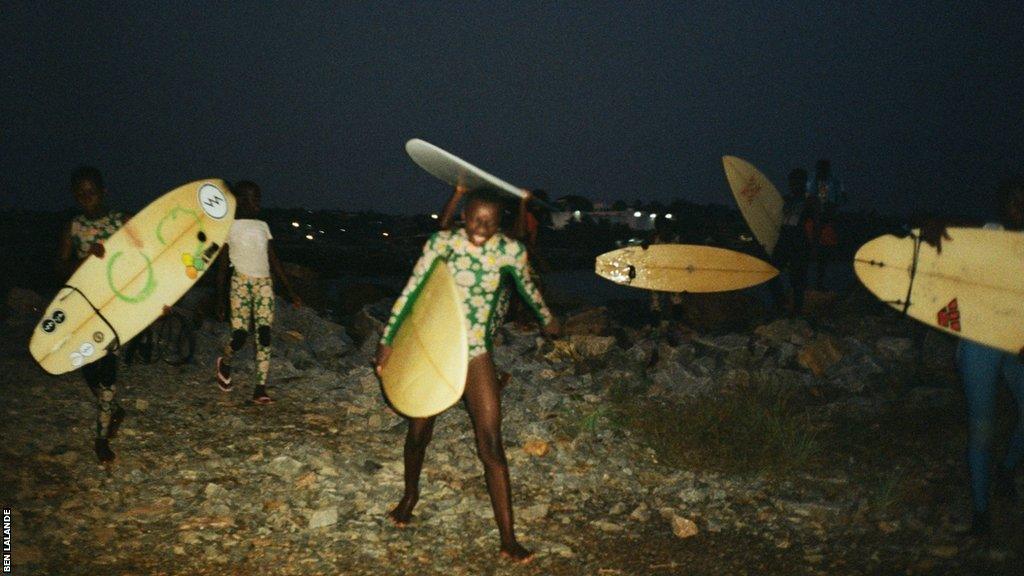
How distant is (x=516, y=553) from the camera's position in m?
3.36

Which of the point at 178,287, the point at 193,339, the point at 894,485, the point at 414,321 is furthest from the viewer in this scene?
the point at 193,339

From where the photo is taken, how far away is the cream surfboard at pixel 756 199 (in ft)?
25.5

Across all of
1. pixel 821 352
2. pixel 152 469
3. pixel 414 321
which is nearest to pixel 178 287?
pixel 152 469

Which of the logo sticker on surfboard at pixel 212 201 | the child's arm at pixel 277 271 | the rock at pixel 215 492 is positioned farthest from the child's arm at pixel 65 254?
the rock at pixel 215 492

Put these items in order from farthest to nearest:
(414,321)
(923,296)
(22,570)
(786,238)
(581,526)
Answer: (786,238) < (923,296) < (581,526) < (414,321) < (22,570)

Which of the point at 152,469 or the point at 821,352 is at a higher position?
the point at 821,352

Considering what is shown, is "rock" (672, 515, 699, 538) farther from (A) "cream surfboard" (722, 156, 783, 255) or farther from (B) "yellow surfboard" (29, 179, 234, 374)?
(A) "cream surfboard" (722, 156, 783, 255)

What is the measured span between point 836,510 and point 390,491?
284 centimetres

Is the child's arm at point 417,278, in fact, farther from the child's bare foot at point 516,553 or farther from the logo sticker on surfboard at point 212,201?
the logo sticker on surfboard at point 212,201

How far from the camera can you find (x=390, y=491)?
4.22m

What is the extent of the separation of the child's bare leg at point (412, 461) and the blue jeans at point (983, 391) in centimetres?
287

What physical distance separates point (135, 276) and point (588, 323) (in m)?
5.87

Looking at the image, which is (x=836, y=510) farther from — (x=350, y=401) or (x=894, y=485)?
(x=350, y=401)

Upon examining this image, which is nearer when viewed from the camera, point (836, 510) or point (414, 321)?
point (414, 321)
